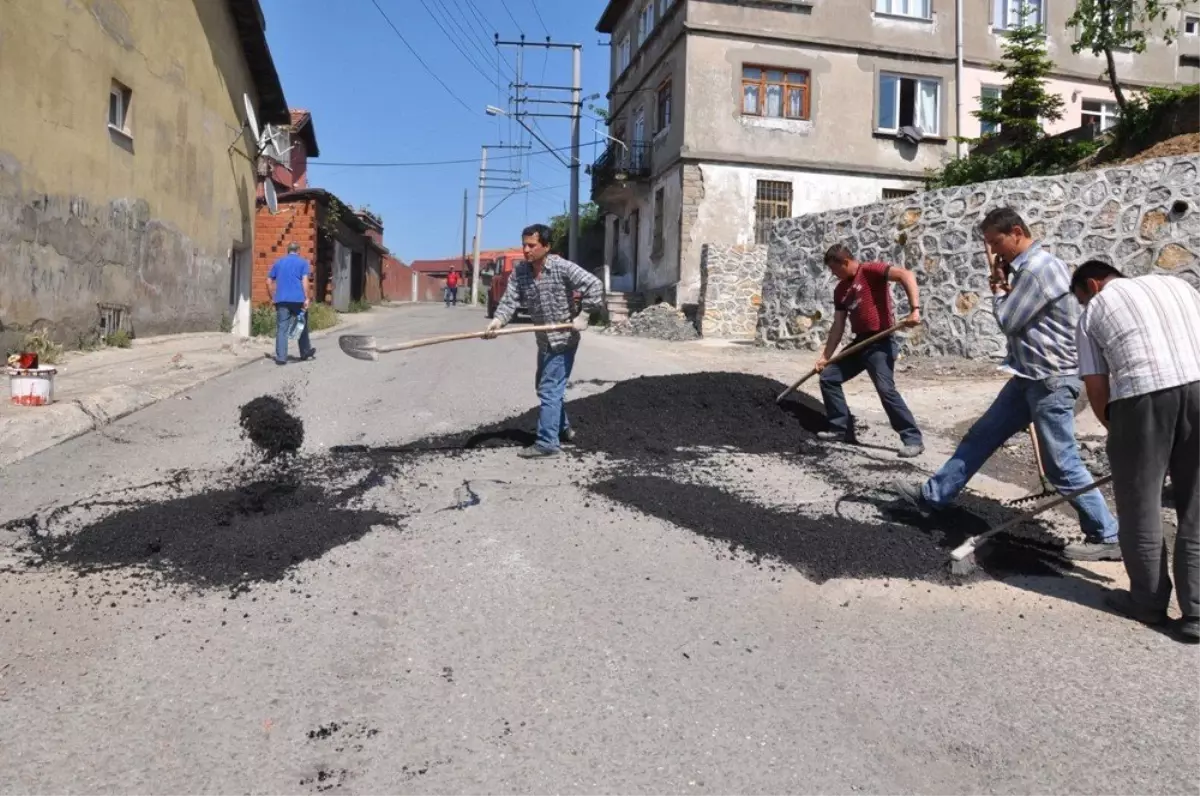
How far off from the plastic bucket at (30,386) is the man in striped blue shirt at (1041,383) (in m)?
7.01

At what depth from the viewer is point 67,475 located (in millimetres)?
6246

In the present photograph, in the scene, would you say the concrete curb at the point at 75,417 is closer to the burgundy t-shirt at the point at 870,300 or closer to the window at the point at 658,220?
the burgundy t-shirt at the point at 870,300

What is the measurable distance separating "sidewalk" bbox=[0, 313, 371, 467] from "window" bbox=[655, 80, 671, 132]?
1387 cm

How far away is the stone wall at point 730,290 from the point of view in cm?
2089

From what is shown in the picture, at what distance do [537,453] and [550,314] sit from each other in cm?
101

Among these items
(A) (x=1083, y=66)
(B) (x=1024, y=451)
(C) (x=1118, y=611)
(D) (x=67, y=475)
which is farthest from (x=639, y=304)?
(C) (x=1118, y=611)

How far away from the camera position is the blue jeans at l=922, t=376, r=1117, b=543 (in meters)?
4.51

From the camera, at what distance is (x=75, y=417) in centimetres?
768

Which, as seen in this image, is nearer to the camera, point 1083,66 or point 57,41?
point 57,41

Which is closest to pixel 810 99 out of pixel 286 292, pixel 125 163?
pixel 286 292

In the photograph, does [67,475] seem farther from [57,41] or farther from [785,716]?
[57,41]

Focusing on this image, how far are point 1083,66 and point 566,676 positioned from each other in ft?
92.0

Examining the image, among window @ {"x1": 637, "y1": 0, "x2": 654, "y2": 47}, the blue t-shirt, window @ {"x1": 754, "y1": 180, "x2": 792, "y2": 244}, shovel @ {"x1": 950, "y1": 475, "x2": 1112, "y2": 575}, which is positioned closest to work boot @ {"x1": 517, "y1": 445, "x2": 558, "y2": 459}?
shovel @ {"x1": 950, "y1": 475, "x2": 1112, "y2": 575}

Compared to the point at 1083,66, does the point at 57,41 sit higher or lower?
lower
